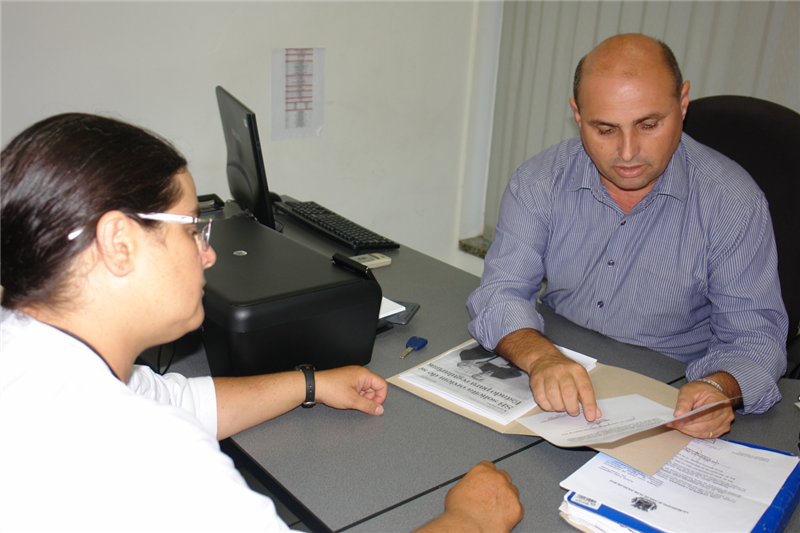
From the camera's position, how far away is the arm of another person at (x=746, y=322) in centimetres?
114

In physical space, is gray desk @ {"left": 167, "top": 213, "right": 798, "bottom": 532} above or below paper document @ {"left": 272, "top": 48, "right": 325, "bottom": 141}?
below

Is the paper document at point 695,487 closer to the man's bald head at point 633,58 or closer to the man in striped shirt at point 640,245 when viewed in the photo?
the man in striped shirt at point 640,245

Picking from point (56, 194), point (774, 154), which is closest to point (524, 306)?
point (774, 154)

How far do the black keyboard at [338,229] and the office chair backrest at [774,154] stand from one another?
912mm

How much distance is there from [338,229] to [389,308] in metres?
0.55

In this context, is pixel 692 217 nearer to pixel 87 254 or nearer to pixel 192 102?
pixel 87 254

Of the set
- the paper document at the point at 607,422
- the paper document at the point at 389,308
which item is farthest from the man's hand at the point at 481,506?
the paper document at the point at 389,308

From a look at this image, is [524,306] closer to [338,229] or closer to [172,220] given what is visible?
[338,229]

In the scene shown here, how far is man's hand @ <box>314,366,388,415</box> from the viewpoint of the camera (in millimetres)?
1083

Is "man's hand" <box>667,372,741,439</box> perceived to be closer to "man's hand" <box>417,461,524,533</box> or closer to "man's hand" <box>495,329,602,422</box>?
"man's hand" <box>495,329,602,422</box>

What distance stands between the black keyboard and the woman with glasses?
1030 millimetres

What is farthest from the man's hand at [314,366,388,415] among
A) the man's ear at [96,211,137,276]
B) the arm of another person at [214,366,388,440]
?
the man's ear at [96,211,137,276]

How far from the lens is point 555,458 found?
100cm

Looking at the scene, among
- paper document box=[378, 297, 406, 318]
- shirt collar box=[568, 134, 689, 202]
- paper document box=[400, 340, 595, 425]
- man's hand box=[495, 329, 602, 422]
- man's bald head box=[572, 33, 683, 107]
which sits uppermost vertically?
man's bald head box=[572, 33, 683, 107]
